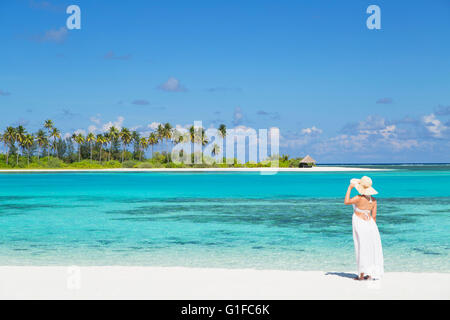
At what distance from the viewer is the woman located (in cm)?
686

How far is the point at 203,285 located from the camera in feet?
22.8

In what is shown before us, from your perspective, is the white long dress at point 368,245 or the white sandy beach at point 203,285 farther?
the white long dress at point 368,245

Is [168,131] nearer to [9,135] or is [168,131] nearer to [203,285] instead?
[9,135]

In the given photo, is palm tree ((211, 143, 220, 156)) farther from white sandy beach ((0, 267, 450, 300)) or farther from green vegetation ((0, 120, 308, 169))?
white sandy beach ((0, 267, 450, 300))

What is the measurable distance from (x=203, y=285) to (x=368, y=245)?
252cm

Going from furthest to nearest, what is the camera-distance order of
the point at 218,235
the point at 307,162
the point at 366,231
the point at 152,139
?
the point at 152,139, the point at 307,162, the point at 218,235, the point at 366,231

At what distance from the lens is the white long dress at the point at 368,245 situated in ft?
22.7

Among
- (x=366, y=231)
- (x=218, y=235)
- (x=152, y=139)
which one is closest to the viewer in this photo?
(x=366, y=231)

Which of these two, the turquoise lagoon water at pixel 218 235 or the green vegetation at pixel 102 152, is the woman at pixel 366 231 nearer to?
the turquoise lagoon water at pixel 218 235

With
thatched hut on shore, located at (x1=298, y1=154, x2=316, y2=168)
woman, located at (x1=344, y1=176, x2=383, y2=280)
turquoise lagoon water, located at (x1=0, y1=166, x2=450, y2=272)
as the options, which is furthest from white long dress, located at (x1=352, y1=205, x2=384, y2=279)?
thatched hut on shore, located at (x1=298, y1=154, x2=316, y2=168)

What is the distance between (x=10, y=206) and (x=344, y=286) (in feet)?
76.8

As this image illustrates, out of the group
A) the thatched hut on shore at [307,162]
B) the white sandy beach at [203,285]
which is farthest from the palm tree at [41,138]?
the white sandy beach at [203,285]

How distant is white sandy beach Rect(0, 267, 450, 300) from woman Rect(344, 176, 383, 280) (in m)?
0.26

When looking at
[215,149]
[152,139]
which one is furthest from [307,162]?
[152,139]
